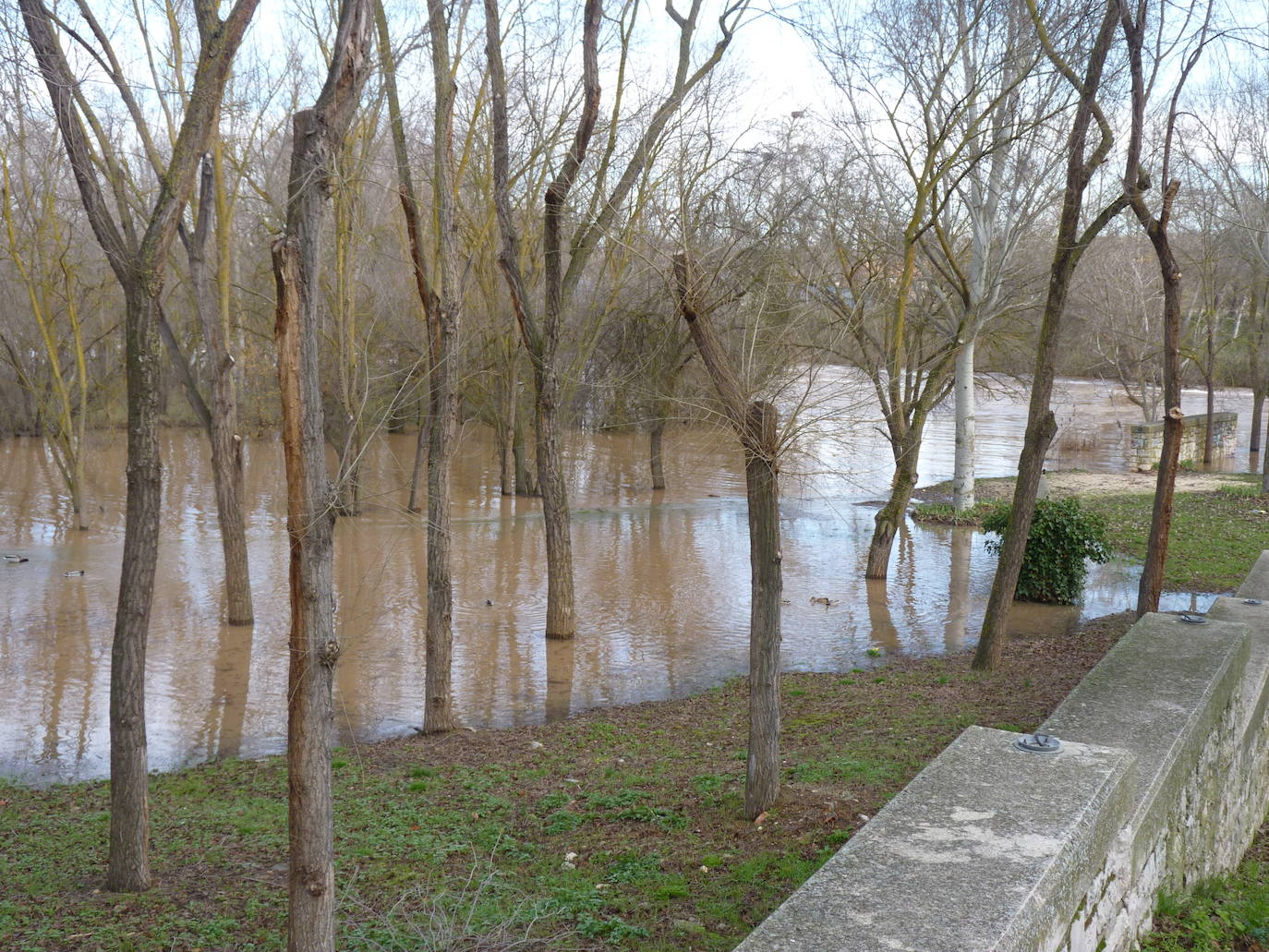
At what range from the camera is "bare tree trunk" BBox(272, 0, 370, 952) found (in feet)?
12.4

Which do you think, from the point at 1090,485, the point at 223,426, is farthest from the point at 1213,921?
the point at 1090,485

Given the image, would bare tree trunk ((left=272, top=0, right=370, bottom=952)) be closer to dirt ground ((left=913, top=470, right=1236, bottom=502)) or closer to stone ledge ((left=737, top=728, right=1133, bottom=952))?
stone ledge ((left=737, top=728, right=1133, bottom=952))

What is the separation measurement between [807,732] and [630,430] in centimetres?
2509

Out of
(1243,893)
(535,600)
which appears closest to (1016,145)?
(535,600)

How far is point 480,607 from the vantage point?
12.9 m

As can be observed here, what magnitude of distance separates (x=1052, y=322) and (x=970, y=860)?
6259mm

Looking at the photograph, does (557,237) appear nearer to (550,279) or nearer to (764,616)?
(550,279)

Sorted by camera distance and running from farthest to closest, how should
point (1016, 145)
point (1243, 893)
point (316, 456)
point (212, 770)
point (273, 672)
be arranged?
point (1016, 145) < point (273, 672) < point (212, 770) < point (1243, 893) < point (316, 456)

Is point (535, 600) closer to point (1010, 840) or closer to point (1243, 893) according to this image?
point (1243, 893)

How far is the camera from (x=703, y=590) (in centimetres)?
1394

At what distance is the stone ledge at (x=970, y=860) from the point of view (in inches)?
101

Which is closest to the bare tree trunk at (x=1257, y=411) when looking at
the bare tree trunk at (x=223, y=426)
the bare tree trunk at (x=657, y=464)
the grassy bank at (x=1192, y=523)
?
Result: the grassy bank at (x=1192, y=523)

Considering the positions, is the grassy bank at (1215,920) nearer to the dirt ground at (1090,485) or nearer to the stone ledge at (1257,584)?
the stone ledge at (1257,584)

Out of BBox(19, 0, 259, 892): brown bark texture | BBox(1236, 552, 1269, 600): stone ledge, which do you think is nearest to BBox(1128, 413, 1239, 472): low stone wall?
BBox(1236, 552, 1269, 600): stone ledge
